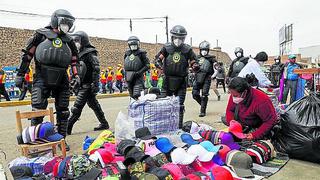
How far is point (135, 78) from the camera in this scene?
6.21 m

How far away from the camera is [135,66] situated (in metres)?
6.12

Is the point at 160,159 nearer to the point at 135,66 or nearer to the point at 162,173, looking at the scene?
the point at 162,173

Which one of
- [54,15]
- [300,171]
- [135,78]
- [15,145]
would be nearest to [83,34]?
[54,15]

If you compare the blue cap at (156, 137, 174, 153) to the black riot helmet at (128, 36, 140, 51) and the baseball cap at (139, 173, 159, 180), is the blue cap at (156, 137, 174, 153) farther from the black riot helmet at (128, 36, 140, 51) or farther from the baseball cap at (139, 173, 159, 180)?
the black riot helmet at (128, 36, 140, 51)

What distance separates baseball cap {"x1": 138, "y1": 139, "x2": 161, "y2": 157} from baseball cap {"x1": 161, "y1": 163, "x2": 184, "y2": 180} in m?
0.39

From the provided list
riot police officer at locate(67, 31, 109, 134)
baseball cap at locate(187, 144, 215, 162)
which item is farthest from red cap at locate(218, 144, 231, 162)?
riot police officer at locate(67, 31, 109, 134)

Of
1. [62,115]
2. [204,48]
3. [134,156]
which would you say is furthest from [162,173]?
[204,48]

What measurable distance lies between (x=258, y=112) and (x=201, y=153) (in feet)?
3.44

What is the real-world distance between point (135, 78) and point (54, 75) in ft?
7.68

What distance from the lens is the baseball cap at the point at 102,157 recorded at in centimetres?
317

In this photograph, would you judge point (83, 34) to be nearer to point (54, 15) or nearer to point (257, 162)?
point (54, 15)

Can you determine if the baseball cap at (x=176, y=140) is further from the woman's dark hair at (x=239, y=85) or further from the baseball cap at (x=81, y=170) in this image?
the baseball cap at (x=81, y=170)

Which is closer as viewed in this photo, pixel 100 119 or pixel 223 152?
pixel 223 152

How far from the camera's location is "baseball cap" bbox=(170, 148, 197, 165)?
2.97 m
